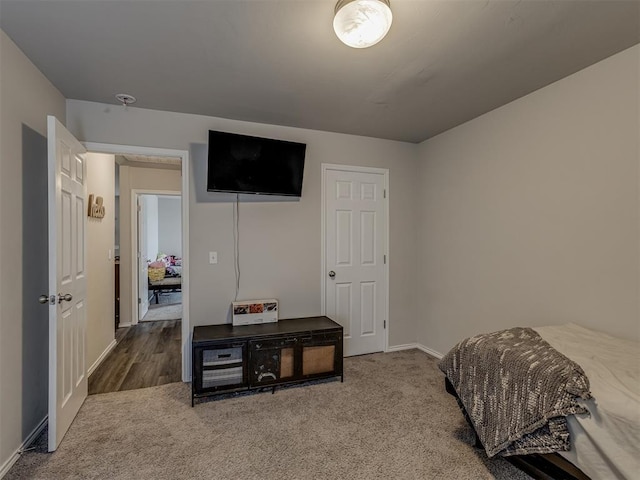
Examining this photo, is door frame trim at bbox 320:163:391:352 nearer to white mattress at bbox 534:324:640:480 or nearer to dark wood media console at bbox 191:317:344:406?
dark wood media console at bbox 191:317:344:406

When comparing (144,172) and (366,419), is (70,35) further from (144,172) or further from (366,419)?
(144,172)

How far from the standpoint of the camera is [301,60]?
209 centimetres

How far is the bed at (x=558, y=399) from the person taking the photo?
1.30 m

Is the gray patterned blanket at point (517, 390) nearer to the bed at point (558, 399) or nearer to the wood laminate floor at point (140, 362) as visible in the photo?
the bed at point (558, 399)

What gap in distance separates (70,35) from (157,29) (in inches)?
20.7

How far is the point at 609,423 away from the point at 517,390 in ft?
1.16

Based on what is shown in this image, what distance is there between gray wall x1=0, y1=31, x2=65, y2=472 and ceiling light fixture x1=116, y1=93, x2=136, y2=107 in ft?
1.45

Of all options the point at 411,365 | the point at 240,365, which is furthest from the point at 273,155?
the point at 411,365

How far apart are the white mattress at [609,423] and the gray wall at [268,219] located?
7.51 feet

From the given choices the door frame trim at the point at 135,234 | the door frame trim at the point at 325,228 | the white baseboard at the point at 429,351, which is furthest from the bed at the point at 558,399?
the door frame trim at the point at 135,234

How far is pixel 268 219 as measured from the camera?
10.8 feet

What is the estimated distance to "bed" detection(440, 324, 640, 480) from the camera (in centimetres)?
130

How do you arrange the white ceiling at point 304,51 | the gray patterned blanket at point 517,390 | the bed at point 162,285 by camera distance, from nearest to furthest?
the gray patterned blanket at point 517,390, the white ceiling at point 304,51, the bed at point 162,285

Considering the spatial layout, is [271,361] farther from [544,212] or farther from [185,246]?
[544,212]
